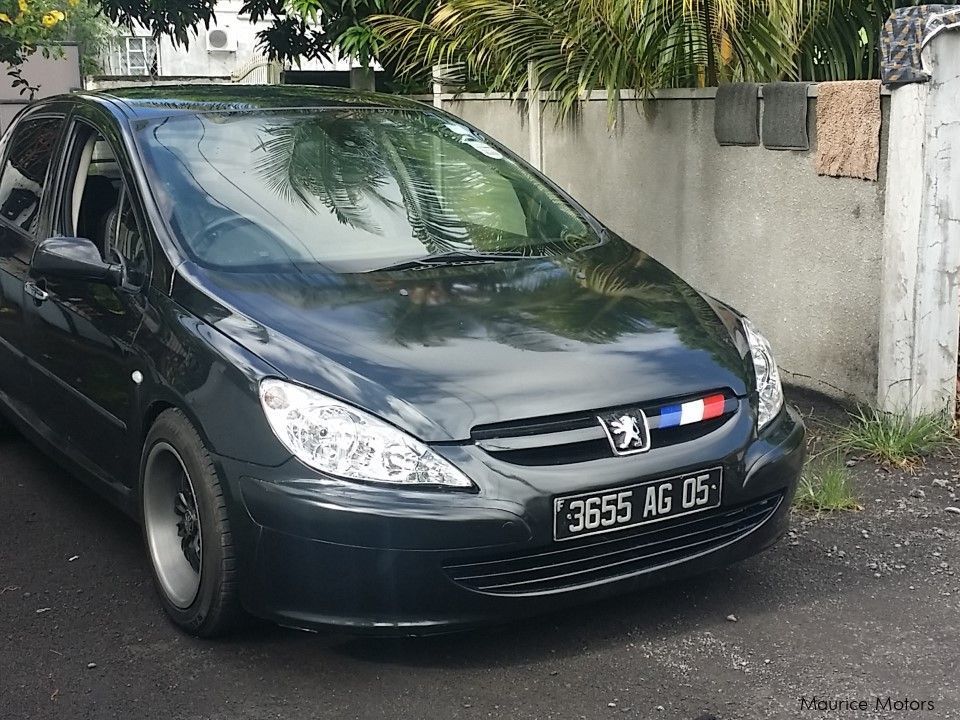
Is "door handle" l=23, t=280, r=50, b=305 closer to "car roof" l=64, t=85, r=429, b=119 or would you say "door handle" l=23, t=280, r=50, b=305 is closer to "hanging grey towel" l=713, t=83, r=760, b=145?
"car roof" l=64, t=85, r=429, b=119

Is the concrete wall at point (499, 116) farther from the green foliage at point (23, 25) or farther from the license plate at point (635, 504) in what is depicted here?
the license plate at point (635, 504)

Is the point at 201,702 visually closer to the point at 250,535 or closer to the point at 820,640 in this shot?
the point at 250,535

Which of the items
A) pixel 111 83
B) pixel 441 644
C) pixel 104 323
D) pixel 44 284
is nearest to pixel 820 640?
pixel 441 644

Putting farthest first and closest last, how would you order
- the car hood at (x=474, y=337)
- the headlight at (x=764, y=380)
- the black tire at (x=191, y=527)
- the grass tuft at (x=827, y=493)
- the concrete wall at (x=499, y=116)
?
the concrete wall at (x=499, y=116), the grass tuft at (x=827, y=493), the headlight at (x=764, y=380), the black tire at (x=191, y=527), the car hood at (x=474, y=337)

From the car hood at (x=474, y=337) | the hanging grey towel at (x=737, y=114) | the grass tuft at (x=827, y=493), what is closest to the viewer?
the car hood at (x=474, y=337)

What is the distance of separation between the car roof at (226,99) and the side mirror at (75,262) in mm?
563

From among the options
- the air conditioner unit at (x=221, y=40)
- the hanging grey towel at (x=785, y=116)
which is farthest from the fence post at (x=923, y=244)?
the air conditioner unit at (x=221, y=40)

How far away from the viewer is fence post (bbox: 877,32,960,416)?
5.03 m

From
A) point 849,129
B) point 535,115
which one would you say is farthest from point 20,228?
point 535,115

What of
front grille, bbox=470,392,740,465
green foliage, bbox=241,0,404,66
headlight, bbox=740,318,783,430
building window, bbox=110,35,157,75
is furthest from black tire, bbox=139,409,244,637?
building window, bbox=110,35,157,75

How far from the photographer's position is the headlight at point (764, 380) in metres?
3.72

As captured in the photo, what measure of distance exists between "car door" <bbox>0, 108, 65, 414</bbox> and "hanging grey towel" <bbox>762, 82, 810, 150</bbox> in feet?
10.2

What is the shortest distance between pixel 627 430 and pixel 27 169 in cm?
302

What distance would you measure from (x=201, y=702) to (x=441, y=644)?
2.24 feet
